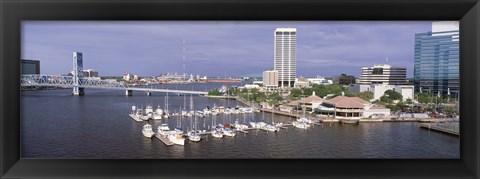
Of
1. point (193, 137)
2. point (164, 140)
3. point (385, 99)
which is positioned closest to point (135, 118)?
point (164, 140)

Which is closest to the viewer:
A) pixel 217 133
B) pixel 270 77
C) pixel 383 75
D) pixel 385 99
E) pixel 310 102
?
pixel 270 77

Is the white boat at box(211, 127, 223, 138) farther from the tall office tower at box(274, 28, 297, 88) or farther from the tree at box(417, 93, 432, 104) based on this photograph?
the tall office tower at box(274, 28, 297, 88)

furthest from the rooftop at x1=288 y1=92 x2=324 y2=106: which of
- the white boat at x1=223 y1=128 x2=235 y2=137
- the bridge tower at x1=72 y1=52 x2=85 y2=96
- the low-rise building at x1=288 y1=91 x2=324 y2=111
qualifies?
the bridge tower at x1=72 y1=52 x2=85 y2=96

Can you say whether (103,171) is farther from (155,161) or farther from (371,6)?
(371,6)

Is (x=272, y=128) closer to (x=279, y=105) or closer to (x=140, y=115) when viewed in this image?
(x=279, y=105)

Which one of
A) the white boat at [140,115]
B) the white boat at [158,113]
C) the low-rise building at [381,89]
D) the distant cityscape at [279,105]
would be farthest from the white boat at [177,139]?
the low-rise building at [381,89]

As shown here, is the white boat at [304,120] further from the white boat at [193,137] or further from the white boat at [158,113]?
the white boat at [158,113]
